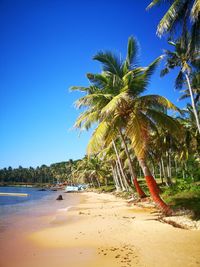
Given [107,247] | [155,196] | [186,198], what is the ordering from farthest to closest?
[186,198]
[155,196]
[107,247]

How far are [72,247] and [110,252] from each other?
1.45 metres

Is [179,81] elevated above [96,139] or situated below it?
above

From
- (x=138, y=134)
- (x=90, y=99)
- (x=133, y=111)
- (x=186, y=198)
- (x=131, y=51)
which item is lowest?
(x=186, y=198)

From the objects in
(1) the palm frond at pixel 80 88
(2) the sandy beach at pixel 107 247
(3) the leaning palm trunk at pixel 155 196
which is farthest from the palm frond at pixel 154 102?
(2) the sandy beach at pixel 107 247

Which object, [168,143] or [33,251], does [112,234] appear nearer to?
[33,251]

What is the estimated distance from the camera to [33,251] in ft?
24.9

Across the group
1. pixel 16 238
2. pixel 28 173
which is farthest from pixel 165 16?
pixel 28 173

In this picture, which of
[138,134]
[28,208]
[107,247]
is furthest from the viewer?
[28,208]

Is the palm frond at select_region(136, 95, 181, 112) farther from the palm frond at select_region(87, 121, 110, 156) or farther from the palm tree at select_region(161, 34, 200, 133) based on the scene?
the palm tree at select_region(161, 34, 200, 133)

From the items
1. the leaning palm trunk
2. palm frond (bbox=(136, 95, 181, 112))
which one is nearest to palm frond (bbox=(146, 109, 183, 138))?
palm frond (bbox=(136, 95, 181, 112))

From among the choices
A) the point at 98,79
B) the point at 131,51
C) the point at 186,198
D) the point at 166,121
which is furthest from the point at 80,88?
the point at 186,198

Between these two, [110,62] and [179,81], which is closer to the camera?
[110,62]

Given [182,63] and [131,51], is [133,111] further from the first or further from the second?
[182,63]

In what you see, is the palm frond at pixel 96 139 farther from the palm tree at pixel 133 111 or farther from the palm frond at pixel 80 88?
the palm frond at pixel 80 88
